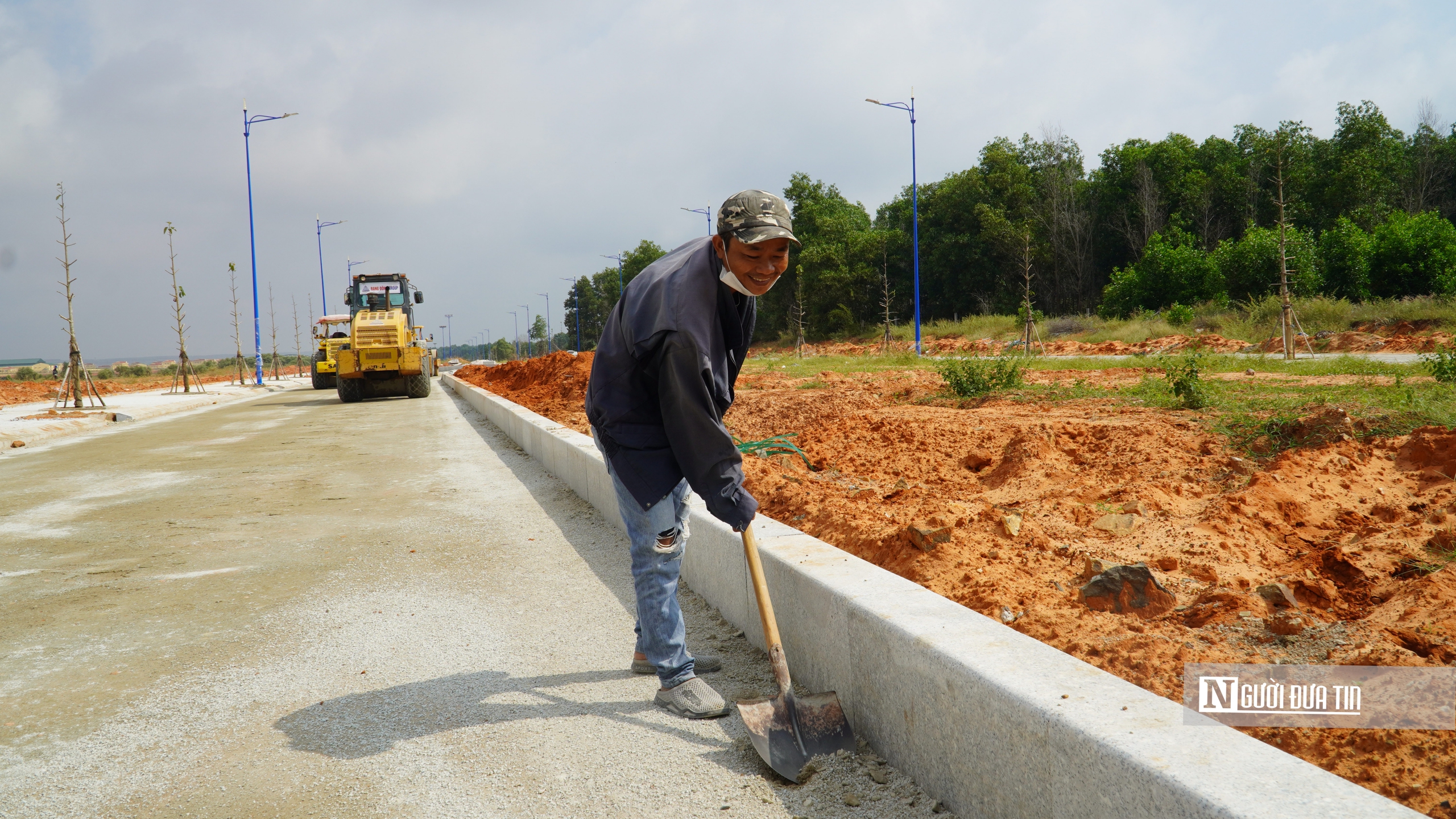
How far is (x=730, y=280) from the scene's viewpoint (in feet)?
9.53

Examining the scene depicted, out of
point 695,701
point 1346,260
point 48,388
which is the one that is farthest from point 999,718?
point 48,388

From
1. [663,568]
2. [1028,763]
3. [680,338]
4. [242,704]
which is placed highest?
[680,338]

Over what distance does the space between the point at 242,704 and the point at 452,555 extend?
233 cm

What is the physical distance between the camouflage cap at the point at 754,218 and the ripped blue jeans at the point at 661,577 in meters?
0.96

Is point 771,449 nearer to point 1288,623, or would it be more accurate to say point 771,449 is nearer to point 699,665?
point 699,665

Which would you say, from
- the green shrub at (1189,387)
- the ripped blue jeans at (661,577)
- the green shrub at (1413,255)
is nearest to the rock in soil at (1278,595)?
the ripped blue jeans at (661,577)

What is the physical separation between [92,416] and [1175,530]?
19.9 metres

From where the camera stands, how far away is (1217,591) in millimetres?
3395

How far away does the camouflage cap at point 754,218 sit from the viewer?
2.78 meters

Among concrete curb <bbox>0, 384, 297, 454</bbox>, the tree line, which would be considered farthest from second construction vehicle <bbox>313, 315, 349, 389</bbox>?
the tree line

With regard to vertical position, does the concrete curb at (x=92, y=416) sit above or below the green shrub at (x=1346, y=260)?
below

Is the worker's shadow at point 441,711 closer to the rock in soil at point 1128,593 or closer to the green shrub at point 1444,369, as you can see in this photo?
the rock in soil at point 1128,593

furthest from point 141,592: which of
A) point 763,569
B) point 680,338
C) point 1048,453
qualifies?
point 1048,453

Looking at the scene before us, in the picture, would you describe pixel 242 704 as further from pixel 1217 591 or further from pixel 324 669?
pixel 1217 591
